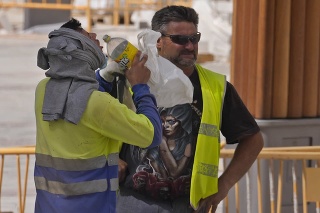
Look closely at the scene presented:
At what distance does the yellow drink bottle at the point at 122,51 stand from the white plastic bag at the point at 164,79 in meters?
0.14

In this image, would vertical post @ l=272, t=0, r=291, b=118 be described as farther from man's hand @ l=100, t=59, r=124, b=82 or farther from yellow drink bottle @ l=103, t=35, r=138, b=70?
yellow drink bottle @ l=103, t=35, r=138, b=70

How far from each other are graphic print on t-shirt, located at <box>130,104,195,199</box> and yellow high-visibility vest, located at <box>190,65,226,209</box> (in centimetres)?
6

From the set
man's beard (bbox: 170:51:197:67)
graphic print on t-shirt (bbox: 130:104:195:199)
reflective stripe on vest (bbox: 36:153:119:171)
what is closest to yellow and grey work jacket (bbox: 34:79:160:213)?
reflective stripe on vest (bbox: 36:153:119:171)

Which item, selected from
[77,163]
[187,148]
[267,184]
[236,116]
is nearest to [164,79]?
[187,148]

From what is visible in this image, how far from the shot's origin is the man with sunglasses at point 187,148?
4.68 metres

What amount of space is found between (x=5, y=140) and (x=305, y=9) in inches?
188

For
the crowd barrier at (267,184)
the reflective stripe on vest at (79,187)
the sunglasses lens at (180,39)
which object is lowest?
the crowd barrier at (267,184)

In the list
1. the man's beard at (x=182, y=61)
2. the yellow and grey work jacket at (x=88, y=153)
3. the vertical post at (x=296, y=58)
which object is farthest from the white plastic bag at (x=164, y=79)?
the vertical post at (x=296, y=58)

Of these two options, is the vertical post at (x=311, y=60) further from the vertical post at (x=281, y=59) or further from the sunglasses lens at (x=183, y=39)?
the sunglasses lens at (x=183, y=39)

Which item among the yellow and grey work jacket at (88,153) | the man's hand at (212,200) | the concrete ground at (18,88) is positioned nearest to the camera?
the yellow and grey work jacket at (88,153)

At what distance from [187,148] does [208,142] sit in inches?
4.2

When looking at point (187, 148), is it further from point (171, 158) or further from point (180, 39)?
point (180, 39)

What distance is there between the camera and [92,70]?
419 cm

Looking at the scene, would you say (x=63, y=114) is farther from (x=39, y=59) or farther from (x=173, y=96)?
(x=173, y=96)
